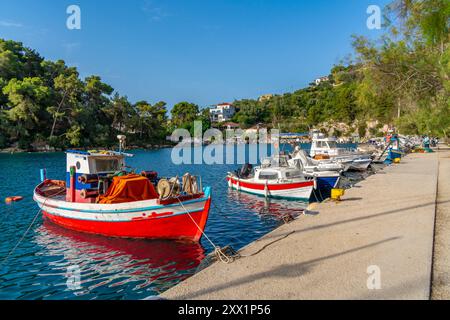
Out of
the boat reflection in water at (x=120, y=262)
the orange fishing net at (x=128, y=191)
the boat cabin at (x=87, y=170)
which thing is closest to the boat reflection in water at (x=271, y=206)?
the boat reflection in water at (x=120, y=262)

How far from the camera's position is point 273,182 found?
22.4 m

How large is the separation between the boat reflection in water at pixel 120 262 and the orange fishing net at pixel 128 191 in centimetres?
172

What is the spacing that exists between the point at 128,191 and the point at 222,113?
160073 mm

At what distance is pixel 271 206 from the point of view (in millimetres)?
20844

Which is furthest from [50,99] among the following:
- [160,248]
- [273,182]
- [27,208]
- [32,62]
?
[160,248]

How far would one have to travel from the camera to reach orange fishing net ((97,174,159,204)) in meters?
13.4

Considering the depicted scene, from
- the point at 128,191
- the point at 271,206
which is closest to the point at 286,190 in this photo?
the point at 271,206

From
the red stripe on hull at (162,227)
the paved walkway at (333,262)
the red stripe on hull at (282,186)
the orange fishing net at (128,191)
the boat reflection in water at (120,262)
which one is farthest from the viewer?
the red stripe on hull at (282,186)

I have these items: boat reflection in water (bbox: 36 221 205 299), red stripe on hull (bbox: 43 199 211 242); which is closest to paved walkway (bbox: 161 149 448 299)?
boat reflection in water (bbox: 36 221 205 299)

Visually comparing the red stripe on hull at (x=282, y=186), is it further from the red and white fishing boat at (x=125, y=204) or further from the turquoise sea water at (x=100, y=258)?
the red and white fishing boat at (x=125, y=204)

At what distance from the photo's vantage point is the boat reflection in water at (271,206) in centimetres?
1874

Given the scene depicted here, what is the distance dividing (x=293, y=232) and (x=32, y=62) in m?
111

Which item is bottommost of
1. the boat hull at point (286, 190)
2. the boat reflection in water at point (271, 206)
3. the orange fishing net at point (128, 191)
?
the boat reflection in water at point (271, 206)
